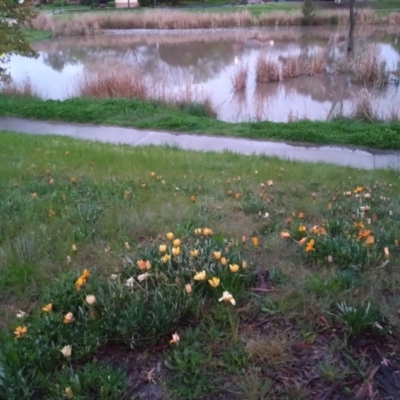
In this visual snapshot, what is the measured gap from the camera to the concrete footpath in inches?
358

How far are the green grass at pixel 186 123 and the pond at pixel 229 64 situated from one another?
1.63 m

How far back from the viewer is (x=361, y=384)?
2701 millimetres

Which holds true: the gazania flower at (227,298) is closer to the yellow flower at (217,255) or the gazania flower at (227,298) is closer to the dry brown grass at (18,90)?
the yellow flower at (217,255)

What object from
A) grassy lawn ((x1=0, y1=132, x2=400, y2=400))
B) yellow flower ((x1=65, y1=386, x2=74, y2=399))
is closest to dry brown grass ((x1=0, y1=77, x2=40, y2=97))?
grassy lawn ((x1=0, y1=132, x2=400, y2=400))

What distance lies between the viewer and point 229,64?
22250 mm

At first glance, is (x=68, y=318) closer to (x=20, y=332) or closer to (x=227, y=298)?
(x=20, y=332)

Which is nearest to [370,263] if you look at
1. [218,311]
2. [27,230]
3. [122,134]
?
[218,311]

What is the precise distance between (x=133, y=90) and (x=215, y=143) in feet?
18.6

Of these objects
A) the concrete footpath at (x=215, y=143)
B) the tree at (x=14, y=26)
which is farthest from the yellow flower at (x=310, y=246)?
the tree at (x=14, y=26)

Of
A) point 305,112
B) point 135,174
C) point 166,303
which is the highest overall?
point 166,303

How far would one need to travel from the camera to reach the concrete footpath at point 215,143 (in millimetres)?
9094

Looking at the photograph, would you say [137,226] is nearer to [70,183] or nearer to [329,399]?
[70,183]

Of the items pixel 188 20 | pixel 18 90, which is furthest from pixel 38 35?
pixel 18 90

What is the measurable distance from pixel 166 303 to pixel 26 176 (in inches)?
153
